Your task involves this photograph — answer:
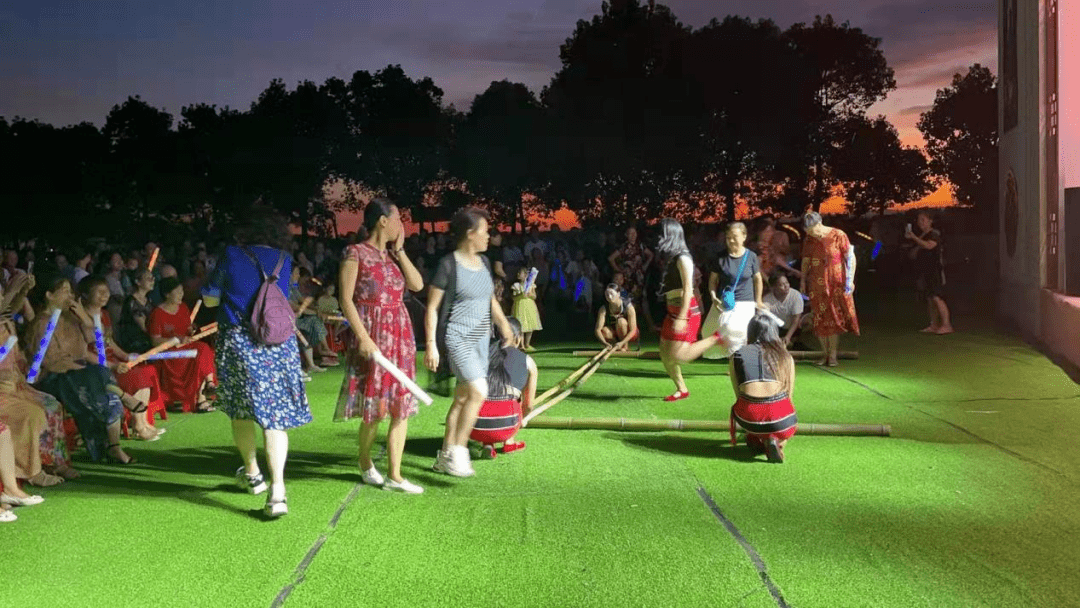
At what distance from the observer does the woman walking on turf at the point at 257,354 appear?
17.0ft

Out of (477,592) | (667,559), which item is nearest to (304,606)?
(477,592)

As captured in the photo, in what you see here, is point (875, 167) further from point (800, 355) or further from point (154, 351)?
point (154, 351)

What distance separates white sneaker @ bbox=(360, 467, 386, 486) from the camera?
5984 millimetres

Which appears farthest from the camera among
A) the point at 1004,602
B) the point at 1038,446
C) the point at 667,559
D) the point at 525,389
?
the point at 525,389

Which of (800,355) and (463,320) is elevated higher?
(463,320)

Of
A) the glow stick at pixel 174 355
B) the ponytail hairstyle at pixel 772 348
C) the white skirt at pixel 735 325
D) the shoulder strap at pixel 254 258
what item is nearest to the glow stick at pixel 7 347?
the shoulder strap at pixel 254 258

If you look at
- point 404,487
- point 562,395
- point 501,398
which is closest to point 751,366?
point 501,398

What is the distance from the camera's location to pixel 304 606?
4.04 m

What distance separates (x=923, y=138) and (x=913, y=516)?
42855 millimetres

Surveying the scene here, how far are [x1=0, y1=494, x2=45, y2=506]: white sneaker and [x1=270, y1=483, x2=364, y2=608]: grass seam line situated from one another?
6.46 ft

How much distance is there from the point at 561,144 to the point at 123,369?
25.2 m

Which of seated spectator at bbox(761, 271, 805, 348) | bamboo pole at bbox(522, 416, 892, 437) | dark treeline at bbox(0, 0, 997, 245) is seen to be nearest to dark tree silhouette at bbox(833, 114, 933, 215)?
dark treeline at bbox(0, 0, 997, 245)

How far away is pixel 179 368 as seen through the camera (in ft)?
29.5

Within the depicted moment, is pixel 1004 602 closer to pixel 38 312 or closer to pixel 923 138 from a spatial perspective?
pixel 38 312
